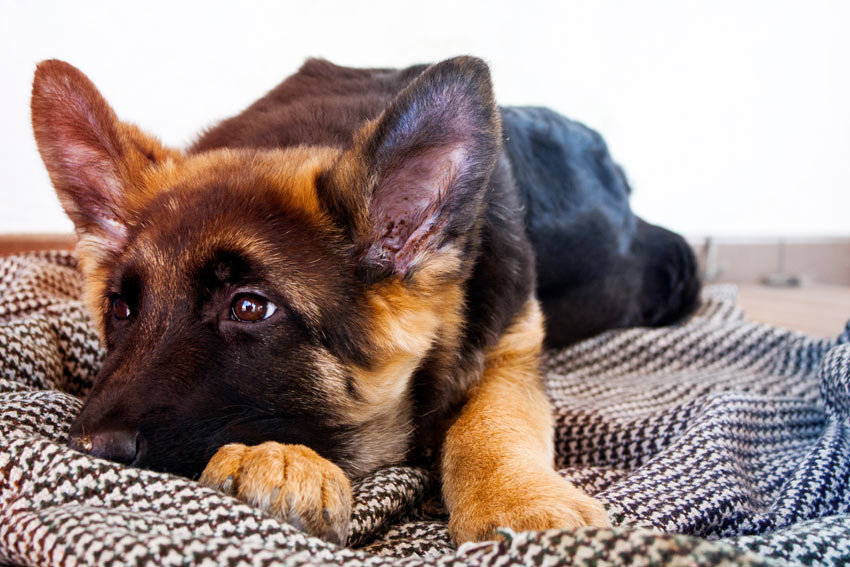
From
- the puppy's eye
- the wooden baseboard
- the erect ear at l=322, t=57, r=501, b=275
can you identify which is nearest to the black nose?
the puppy's eye

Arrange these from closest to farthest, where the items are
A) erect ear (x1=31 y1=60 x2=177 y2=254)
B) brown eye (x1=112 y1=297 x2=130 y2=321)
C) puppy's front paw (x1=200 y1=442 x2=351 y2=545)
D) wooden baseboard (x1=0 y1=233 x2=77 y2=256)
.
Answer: puppy's front paw (x1=200 y1=442 x2=351 y2=545), brown eye (x1=112 y1=297 x2=130 y2=321), erect ear (x1=31 y1=60 x2=177 y2=254), wooden baseboard (x1=0 y1=233 x2=77 y2=256)

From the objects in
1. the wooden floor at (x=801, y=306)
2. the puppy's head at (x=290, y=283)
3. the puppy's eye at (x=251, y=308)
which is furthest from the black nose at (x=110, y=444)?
the wooden floor at (x=801, y=306)

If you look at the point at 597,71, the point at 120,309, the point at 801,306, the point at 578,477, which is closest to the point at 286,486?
the point at 120,309

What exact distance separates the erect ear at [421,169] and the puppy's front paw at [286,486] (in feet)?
1.87

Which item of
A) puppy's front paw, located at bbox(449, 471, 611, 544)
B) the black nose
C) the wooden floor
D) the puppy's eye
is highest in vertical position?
the puppy's eye

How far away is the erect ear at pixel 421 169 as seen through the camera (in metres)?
1.63

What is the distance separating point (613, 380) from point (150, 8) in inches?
139

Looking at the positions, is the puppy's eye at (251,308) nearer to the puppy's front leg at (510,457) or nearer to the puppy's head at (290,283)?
the puppy's head at (290,283)

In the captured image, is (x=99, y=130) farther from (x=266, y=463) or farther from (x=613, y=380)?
(x=613, y=380)

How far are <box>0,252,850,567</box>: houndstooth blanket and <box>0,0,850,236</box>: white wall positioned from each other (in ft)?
4.88

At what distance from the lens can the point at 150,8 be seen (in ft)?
13.7

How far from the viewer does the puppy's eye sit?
163 centimetres

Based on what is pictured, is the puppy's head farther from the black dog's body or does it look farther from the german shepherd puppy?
the black dog's body

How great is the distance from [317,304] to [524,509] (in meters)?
0.68
